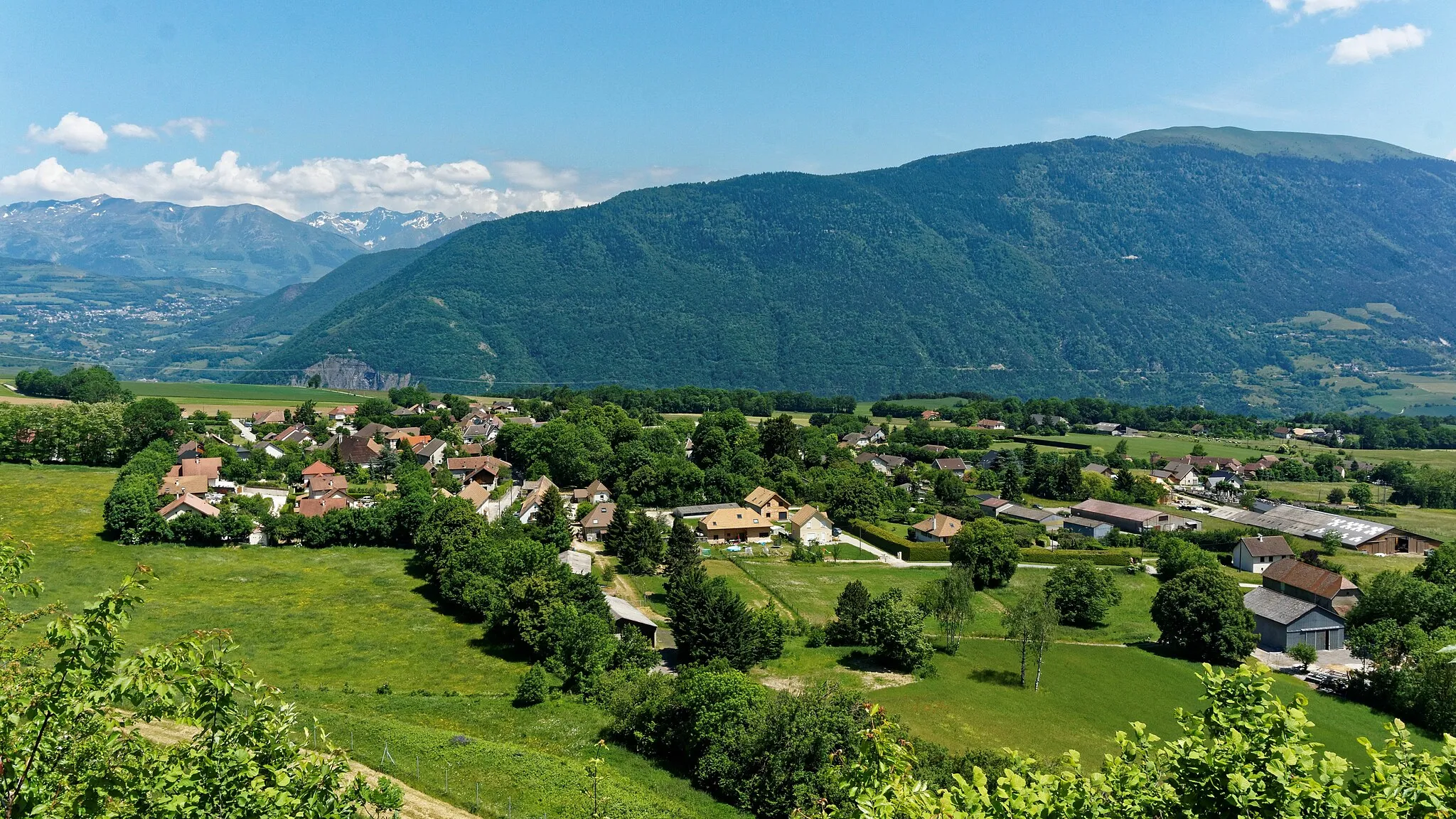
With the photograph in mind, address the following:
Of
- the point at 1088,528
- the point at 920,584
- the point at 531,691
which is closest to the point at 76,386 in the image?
the point at 531,691

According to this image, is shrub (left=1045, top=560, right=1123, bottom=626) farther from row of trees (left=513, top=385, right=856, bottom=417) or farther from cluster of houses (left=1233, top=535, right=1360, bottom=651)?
row of trees (left=513, top=385, right=856, bottom=417)

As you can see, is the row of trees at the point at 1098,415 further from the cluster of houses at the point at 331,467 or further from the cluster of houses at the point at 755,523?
the cluster of houses at the point at 331,467

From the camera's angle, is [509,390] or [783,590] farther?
[509,390]

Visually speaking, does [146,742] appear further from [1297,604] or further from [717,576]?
[1297,604]

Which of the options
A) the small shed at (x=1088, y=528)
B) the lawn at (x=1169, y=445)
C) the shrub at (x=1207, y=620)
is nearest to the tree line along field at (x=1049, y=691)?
the shrub at (x=1207, y=620)

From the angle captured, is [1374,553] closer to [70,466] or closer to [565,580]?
[565,580]

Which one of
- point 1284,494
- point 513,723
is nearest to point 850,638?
point 513,723
